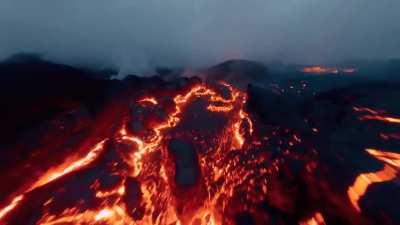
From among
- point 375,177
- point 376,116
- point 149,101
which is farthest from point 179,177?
point 376,116

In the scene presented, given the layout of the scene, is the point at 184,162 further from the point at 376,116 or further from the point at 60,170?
the point at 376,116

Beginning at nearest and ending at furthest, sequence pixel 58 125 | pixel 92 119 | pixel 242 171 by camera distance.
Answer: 1. pixel 242 171
2. pixel 58 125
3. pixel 92 119

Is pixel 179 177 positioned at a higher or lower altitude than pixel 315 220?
higher

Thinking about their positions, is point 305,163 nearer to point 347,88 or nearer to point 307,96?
point 307,96

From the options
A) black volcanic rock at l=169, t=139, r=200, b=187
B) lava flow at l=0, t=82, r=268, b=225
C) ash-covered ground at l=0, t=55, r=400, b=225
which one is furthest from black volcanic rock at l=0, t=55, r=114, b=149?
black volcanic rock at l=169, t=139, r=200, b=187

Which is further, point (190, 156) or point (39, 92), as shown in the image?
point (39, 92)

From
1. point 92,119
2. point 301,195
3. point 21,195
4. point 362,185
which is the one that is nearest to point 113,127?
point 92,119

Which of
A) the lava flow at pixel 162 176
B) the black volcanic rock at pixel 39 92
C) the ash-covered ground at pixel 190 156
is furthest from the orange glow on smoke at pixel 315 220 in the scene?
the black volcanic rock at pixel 39 92
